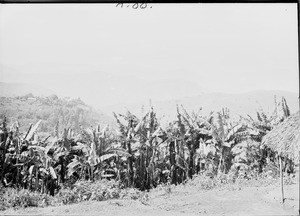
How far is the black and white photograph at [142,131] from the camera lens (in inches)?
232

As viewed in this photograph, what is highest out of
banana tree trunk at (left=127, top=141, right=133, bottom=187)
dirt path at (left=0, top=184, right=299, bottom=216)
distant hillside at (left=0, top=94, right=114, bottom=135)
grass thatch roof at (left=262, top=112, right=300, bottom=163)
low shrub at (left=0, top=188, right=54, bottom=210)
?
distant hillside at (left=0, top=94, right=114, bottom=135)

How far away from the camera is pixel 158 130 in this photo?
317 inches

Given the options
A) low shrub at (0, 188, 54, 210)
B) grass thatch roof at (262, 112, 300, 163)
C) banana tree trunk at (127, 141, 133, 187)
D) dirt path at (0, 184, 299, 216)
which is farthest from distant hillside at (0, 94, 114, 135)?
grass thatch roof at (262, 112, 300, 163)

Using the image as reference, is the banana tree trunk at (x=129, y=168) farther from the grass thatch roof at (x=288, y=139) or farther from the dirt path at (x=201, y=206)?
the grass thatch roof at (x=288, y=139)

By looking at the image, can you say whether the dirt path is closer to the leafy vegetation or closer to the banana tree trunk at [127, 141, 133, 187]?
the leafy vegetation

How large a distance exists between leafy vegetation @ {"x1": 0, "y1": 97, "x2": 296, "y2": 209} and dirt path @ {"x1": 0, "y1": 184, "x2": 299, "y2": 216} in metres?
0.58

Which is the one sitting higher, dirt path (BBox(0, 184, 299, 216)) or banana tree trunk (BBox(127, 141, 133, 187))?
banana tree trunk (BBox(127, 141, 133, 187))

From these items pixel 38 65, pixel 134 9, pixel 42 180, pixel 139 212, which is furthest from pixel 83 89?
pixel 139 212

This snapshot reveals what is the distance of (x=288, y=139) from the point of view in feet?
18.9

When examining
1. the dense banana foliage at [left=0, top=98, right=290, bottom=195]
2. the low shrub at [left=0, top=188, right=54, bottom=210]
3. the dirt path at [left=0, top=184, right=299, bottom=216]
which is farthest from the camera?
the dense banana foliage at [left=0, top=98, right=290, bottom=195]

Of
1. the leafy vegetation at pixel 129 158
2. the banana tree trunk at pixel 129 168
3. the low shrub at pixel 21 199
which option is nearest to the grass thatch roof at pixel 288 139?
the leafy vegetation at pixel 129 158

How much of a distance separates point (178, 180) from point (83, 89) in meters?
3.30

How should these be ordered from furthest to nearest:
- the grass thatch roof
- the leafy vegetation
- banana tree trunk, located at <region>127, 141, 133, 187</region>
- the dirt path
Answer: banana tree trunk, located at <region>127, 141, 133, 187</region> < the leafy vegetation < the dirt path < the grass thatch roof

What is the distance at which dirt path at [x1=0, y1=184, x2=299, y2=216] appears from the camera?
18.8ft
